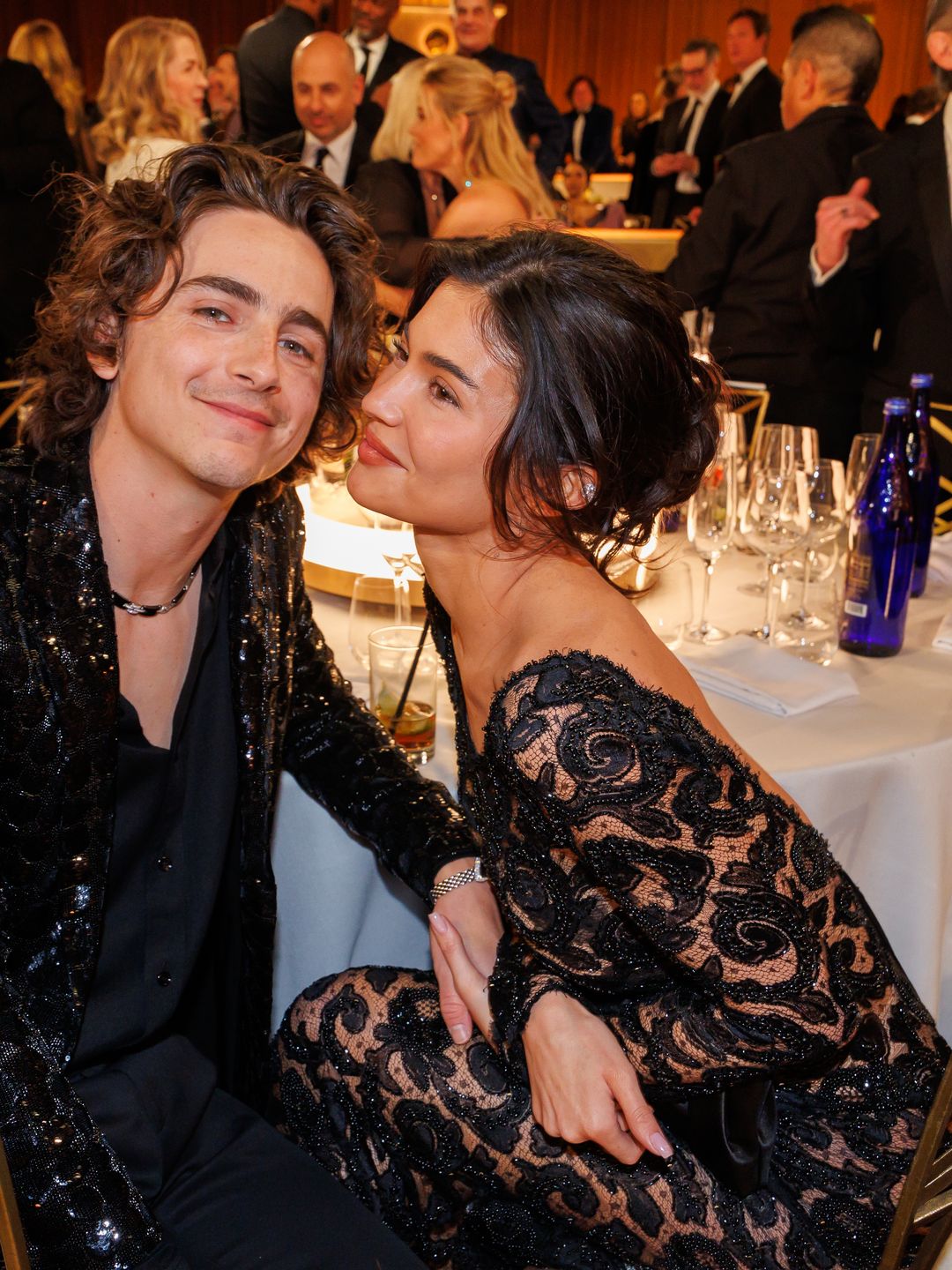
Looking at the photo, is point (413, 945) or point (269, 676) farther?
point (413, 945)

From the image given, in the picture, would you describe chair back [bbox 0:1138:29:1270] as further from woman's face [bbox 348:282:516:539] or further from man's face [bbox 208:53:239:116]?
man's face [bbox 208:53:239:116]

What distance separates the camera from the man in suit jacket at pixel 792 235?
4.89 meters

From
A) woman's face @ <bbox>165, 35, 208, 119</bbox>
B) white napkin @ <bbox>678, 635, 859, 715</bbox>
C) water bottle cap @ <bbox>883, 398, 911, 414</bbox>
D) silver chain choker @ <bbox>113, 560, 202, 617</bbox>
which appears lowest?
white napkin @ <bbox>678, 635, 859, 715</bbox>

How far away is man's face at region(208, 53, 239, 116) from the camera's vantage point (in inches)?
422

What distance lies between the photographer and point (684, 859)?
1.33 meters

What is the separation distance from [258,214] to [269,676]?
0.67m

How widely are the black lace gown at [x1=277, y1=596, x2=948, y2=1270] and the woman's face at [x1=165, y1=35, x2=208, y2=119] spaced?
417cm

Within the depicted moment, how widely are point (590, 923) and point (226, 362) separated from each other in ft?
2.88

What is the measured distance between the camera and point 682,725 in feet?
4.57

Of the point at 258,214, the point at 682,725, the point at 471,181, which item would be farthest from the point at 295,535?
the point at 471,181

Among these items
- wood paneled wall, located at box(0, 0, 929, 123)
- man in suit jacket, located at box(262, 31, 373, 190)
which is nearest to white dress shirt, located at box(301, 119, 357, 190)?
man in suit jacket, located at box(262, 31, 373, 190)

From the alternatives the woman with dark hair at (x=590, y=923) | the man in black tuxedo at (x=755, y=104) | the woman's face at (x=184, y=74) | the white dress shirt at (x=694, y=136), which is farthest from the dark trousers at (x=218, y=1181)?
the white dress shirt at (x=694, y=136)

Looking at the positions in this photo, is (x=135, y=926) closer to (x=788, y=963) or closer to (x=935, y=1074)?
(x=788, y=963)

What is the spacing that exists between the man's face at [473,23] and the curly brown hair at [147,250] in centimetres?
615
